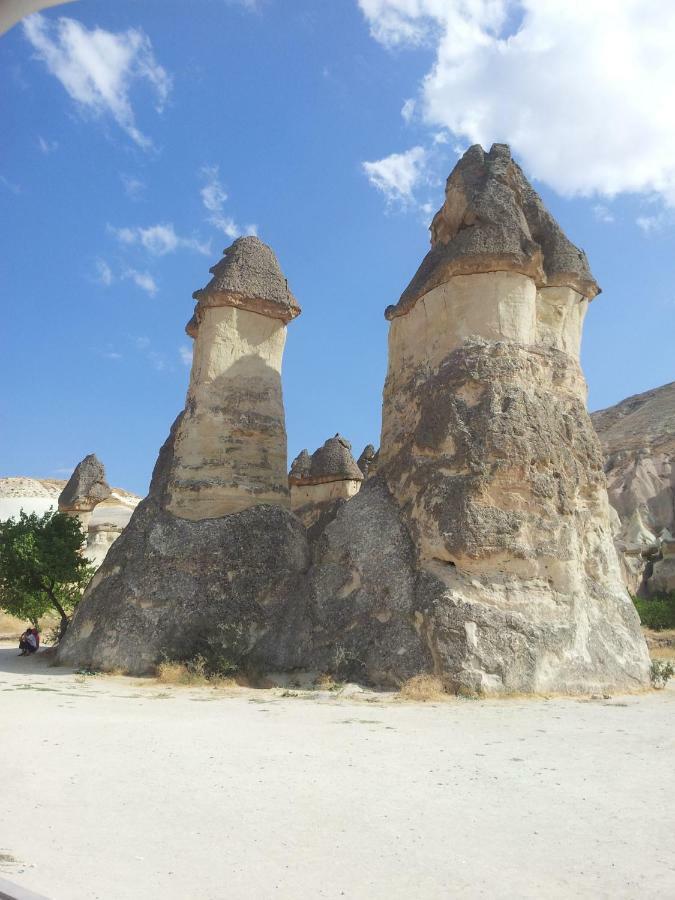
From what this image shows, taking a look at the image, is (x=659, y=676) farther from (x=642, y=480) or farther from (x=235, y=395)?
(x=642, y=480)

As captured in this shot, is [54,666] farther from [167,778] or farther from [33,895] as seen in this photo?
[33,895]

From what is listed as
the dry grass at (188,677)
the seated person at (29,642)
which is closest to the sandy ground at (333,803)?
the dry grass at (188,677)

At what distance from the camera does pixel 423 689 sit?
8.90m

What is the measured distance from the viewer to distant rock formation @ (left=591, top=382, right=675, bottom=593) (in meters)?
31.0

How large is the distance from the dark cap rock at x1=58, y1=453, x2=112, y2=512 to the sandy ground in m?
17.8

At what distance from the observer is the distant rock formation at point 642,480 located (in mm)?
30984

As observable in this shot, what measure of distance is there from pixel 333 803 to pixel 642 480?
48468 millimetres

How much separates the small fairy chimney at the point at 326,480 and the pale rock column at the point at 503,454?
8988mm

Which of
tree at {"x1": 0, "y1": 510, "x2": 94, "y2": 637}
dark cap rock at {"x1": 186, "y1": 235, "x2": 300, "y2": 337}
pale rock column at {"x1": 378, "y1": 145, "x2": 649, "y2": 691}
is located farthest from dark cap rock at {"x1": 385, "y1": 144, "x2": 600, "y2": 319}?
tree at {"x1": 0, "y1": 510, "x2": 94, "y2": 637}

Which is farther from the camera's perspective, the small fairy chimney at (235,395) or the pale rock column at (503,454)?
the small fairy chimney at (235,395)

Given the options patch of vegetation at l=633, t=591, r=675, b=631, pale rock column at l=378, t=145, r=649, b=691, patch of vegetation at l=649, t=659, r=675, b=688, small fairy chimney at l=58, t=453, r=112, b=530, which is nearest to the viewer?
pale rock column at l=378, t=145, r=649, b=691

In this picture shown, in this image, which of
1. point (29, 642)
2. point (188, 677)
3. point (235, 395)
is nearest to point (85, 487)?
point (29, 642)

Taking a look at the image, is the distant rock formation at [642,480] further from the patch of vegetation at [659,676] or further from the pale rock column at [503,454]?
→ the pale rock column at [503,454]

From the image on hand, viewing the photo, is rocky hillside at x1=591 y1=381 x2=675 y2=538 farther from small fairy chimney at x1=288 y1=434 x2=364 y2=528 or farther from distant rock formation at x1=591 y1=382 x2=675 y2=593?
small fairy chimney at x1=288 y1=434 x2=364 y2=528
